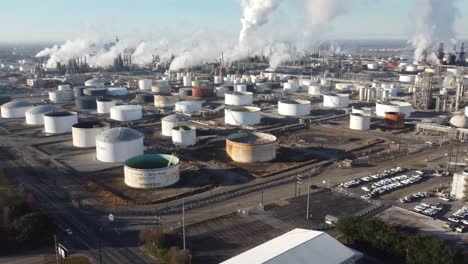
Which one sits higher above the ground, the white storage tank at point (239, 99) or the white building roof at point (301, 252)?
the white storage tank at point (239, 99)

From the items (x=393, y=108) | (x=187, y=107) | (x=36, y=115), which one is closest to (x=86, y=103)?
Answer: (x=36, y=115)

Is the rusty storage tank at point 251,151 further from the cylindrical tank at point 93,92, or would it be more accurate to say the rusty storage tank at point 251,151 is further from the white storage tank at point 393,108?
the cylindrical tank at point 93,92

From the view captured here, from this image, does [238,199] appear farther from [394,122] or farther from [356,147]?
[394,122]

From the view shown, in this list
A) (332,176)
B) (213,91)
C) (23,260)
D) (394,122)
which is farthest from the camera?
(213,91)

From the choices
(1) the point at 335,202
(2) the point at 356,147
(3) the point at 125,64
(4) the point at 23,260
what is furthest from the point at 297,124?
(3) the point at 125,64

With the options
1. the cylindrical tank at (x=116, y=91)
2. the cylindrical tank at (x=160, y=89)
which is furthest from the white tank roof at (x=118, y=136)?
the cylindrical tank at (x=160, y=89)

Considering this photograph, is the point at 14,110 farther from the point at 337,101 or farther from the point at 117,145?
the point at 337,101

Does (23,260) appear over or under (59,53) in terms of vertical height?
under

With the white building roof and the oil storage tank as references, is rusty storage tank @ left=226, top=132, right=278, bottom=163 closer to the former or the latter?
the oil storage tank
